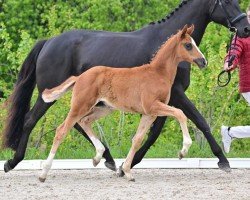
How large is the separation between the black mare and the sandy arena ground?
32cm

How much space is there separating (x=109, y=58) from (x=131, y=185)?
1.72 meters

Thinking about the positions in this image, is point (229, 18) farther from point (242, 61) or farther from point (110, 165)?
point (110, 165)

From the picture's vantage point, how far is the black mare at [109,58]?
939 centimetres

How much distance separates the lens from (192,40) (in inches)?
349

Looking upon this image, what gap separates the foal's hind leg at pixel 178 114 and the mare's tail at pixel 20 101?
213cm

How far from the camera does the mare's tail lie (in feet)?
33.4

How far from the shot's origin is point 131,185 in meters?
8.66

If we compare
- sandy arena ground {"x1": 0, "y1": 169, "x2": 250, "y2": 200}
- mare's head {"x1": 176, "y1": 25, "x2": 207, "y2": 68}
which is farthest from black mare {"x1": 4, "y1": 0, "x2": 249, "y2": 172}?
mare's head {"x1": 176, "y1": 25, "x2": 207, "y2": 68}

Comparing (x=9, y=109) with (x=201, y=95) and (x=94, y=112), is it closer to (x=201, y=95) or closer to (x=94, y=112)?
(x=94, y=112)

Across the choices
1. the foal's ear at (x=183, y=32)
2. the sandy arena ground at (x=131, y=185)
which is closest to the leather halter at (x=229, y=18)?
the foal's ear at (x=183, y=32)

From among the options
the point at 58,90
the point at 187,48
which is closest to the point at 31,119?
the point at 58,90

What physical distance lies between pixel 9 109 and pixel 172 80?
229 centimetres

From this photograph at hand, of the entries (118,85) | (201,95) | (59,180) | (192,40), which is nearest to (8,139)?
(59,180)

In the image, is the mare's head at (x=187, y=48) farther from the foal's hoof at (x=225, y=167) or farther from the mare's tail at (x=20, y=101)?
the mare's tail at (x=20, y=101)
